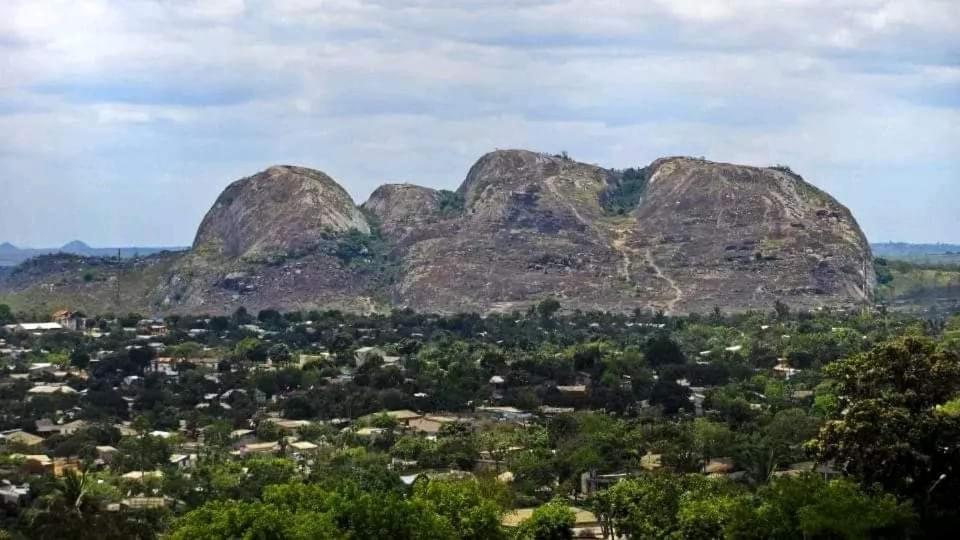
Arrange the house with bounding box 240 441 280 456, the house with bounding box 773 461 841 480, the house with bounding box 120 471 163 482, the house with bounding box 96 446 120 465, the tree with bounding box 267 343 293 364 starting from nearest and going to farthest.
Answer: the house with bounding box 773 461 841 480 < the house with bounding box 120 471 163 482 < the house with bounding box 96 446 120 465 < the house with bounding box 240 441 280 456 < the tree with bounding box 267 343 293 364

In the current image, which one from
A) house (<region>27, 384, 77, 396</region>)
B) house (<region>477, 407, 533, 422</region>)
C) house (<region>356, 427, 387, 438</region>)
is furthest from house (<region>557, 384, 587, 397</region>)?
house (<region>27, 384, 77, 396</region>)

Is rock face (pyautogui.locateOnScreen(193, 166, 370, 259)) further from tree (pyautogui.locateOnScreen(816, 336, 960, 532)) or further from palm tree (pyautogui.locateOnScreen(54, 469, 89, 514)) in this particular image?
tree (pyautogui.locateOnScreen(816, 336, 960, 532))

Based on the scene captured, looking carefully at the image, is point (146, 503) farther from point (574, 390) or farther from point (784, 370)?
point (784, 370)

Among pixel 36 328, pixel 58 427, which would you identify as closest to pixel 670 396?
pixel 58 427

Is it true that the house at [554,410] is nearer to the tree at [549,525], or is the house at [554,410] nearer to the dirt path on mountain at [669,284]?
the tree at [549,525]

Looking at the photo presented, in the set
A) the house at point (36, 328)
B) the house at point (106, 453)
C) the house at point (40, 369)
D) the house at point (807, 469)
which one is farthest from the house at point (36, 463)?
the house at point (36, 328)
